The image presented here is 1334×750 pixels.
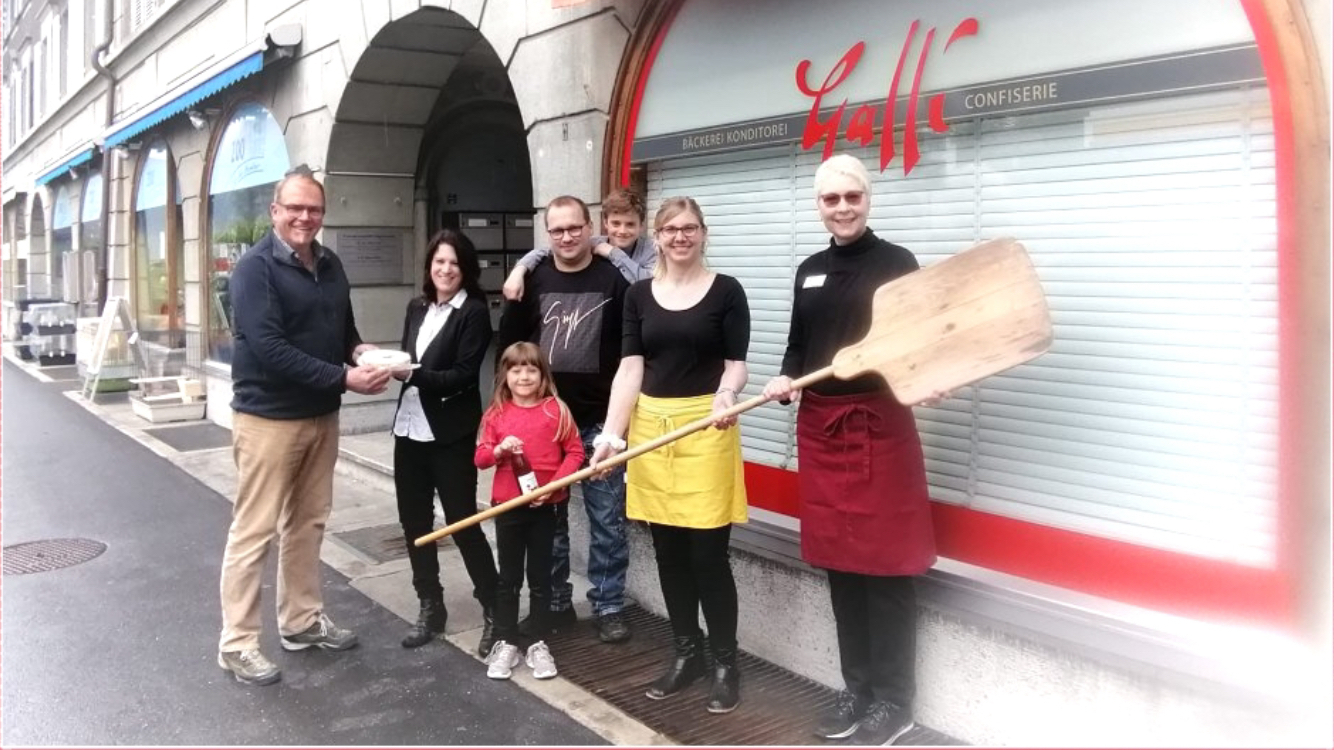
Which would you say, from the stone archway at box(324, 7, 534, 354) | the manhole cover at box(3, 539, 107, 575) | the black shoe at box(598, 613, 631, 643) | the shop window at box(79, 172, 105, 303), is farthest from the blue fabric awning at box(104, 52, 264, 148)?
the black shoe at box(598, 613, 631, 643)

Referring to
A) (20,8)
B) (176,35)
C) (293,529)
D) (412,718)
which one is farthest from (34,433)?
(20,8)

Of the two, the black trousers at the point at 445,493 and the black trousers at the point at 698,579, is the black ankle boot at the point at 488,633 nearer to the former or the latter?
the black trousers at the point at 445,493

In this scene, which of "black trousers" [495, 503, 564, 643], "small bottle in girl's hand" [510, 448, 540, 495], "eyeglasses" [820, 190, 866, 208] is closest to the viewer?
"eyeglasses" [820, 190, 866, 208]

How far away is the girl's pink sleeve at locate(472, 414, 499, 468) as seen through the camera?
4.07 m

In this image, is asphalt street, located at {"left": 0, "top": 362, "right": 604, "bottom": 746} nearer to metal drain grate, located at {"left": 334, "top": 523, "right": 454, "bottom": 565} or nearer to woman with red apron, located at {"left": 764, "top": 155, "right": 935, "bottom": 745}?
metal drain grate, located at {"left": 334, "top": 523, "right": 454, "bottom": 565}

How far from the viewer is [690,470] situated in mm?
3734

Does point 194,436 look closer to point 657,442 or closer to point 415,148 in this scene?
point 415,148

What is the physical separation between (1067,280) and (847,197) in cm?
90

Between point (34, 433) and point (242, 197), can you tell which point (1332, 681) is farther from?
point (34, 433)

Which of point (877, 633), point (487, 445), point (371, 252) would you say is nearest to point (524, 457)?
point (487, 445)

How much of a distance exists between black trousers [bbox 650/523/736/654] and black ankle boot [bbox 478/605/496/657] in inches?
35.9

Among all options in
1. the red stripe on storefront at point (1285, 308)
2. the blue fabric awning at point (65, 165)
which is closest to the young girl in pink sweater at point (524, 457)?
the red stripe on storefront at point (1285, 308)

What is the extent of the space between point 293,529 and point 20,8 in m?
31.4

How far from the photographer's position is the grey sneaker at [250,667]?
13.7 feet
